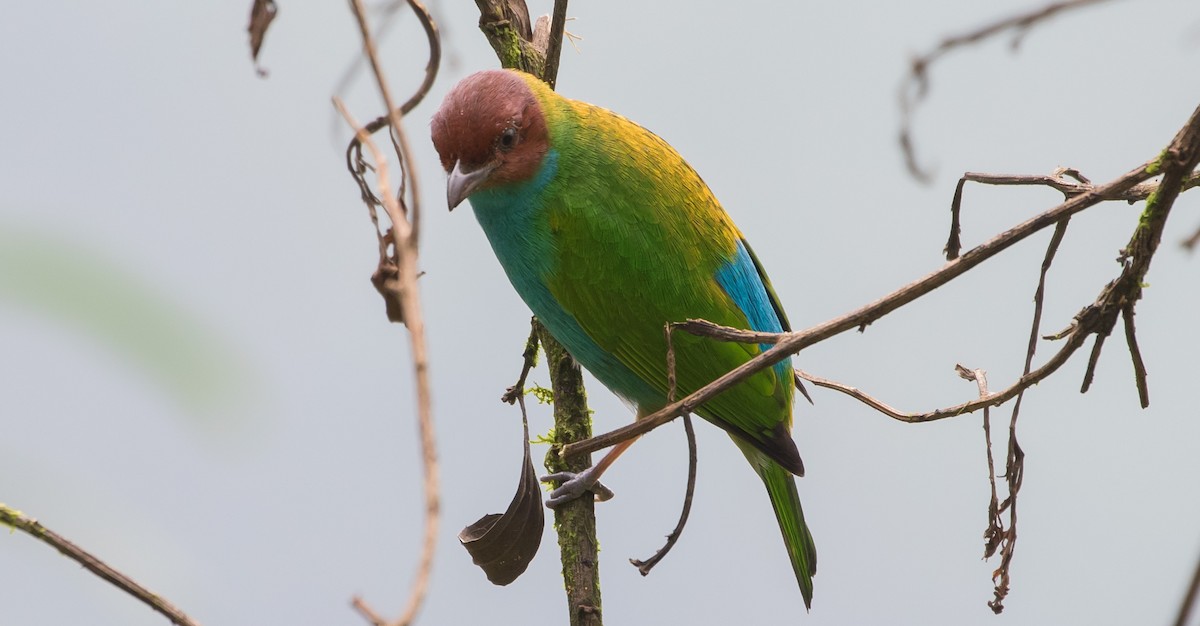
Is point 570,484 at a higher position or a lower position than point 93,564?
higher

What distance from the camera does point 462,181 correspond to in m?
2.78

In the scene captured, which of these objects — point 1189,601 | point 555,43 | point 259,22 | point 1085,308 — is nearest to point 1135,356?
point 1085,308

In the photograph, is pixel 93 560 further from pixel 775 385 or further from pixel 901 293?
pixel 775 385

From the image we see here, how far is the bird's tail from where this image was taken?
311cm

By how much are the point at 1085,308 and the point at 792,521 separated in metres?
1.78

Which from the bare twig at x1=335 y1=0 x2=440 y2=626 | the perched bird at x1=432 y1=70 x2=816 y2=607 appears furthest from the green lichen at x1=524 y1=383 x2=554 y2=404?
the bare twig at x1=335 y1=0 x2=440 y2=626

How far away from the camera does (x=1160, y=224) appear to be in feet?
4.74

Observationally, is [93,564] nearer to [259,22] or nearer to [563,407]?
Result: [259,22]

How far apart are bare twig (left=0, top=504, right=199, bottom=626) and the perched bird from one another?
1.60m

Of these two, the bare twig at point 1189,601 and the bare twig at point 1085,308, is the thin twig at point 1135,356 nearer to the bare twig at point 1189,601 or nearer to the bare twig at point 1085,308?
the bare twig at point 1085,308

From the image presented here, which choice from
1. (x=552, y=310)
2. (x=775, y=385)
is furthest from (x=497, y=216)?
(x=775, y=385)

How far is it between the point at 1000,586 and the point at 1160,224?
65cm

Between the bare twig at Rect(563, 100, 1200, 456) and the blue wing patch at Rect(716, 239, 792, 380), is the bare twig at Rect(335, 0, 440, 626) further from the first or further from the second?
the blue wing patch at Rect(716, 239, 792, 380)

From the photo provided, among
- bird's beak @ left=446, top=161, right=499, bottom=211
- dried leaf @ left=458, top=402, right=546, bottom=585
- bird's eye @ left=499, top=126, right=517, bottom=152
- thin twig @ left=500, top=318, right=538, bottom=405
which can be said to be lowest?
dried leaf @ left=458, top=402, right=546, bottom=585
